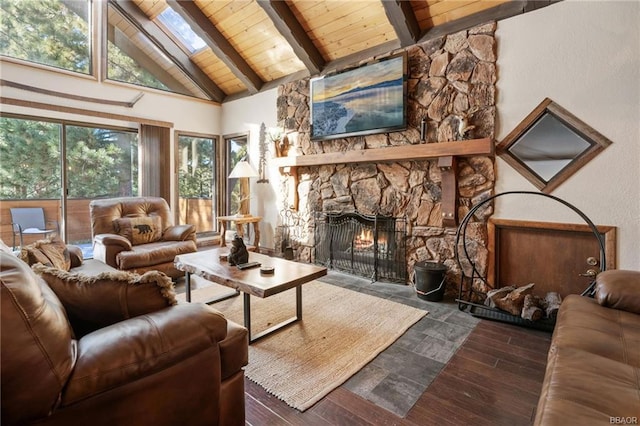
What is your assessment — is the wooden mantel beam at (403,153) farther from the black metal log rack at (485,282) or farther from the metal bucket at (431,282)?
the metal bucket at (431,282)

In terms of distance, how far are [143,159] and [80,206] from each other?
1104mm

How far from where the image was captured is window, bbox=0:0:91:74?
3980 millimetres

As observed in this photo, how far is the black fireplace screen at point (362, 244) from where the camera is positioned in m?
3.81

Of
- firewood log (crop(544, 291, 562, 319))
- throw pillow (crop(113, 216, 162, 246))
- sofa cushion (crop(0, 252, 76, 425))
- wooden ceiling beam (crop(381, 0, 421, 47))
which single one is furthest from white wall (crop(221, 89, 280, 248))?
sofa cushion (crop(0, 252, 76, 425))

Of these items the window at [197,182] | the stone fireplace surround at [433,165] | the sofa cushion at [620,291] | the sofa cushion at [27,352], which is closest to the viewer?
the sofa cushion at [27,352]

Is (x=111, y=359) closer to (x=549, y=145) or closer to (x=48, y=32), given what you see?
(x=549, y=145)

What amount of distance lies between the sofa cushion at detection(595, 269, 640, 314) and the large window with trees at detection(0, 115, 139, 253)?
5728mm

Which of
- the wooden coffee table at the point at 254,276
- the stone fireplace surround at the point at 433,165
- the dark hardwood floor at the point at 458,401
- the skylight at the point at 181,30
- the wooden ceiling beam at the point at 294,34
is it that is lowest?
the dark hardwood floor at the point at 458,401

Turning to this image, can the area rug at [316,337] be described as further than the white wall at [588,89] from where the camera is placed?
No

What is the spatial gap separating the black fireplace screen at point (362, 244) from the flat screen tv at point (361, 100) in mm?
1099

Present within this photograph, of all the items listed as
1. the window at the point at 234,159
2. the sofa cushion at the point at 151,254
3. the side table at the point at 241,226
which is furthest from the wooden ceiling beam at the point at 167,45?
the sofa cushion at the point at 151,254

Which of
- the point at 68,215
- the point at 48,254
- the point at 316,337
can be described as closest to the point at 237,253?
the point at 316,337

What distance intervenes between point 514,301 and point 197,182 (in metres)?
5.23

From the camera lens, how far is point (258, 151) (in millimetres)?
5375
